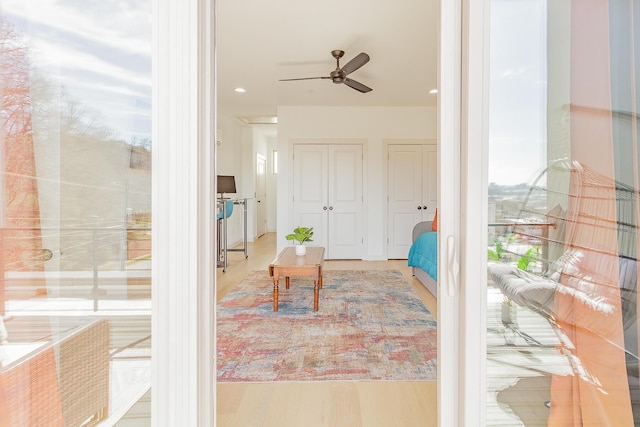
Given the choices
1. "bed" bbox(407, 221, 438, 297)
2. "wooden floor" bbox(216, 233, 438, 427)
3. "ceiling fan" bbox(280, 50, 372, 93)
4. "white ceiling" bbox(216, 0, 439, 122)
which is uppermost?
"white ceiling" bbox(216, 0, 439, 122)

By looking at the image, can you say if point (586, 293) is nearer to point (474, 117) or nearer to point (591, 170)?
point (591, 170)

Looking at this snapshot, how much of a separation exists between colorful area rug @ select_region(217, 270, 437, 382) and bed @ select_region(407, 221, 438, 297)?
0.24 meters

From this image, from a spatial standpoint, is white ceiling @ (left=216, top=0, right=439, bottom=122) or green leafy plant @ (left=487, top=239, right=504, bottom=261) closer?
green leafy plant @ (left=487, top=239, right=504, bottom=261)

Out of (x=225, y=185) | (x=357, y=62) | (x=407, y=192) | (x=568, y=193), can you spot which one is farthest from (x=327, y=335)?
(x=407, y=192)

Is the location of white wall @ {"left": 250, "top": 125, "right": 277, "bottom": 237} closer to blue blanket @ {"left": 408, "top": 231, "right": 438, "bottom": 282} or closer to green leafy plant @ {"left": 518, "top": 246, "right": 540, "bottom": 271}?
blue blanket @ {"left": 408, "top": 231, "right": 438, "bottom": 282}

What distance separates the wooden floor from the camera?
1767 mm

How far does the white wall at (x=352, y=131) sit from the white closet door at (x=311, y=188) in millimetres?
112

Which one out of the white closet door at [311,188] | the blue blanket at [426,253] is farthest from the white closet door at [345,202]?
the blue blanket at [426,253]

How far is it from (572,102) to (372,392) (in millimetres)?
1720

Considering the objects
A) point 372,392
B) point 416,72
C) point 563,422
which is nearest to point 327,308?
point 372,392

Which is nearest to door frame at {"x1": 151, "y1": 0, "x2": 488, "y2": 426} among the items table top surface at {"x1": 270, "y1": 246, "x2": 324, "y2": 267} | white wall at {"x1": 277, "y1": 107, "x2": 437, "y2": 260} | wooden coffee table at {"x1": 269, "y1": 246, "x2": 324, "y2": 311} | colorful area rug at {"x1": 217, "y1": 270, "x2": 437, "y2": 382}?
colorful area rug at {"x1": 217, "y1": 270, "x2": 437, "y2": 382}

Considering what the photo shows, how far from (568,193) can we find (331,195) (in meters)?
5.22

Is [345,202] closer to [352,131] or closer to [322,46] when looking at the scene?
[352,131]

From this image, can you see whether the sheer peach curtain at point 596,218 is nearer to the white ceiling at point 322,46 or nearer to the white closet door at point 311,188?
the white ceiling at point 322,46
